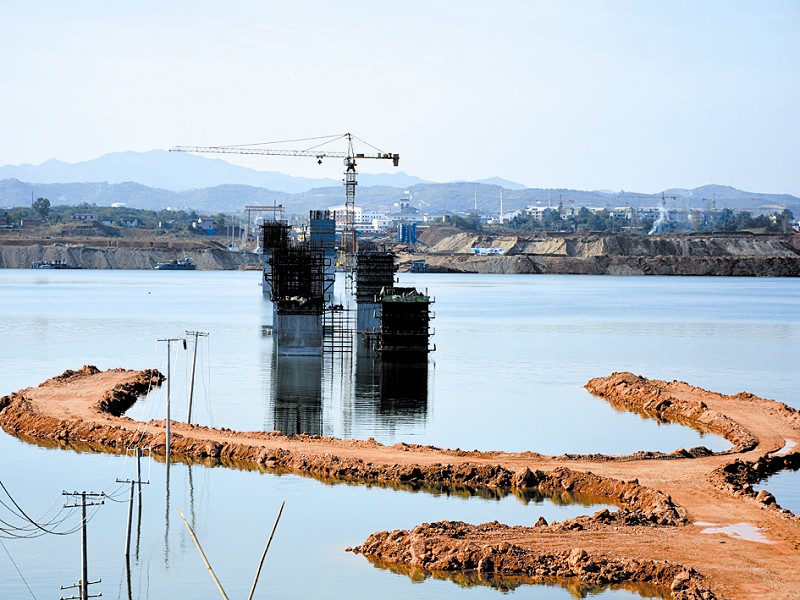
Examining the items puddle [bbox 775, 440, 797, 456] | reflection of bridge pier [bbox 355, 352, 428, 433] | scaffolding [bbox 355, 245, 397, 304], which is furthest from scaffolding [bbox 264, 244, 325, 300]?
puddle [bbox 775, 440, 797, 456]

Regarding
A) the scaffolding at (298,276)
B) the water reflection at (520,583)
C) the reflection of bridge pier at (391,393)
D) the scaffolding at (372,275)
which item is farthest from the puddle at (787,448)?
the scaffolding at (372,275)

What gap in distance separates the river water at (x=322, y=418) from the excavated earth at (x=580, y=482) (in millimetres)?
639

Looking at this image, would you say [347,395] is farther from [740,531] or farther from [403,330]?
[740,531]

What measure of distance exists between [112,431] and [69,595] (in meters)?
12.8

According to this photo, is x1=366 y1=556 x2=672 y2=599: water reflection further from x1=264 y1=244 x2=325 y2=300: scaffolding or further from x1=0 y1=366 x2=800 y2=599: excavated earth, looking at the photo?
x1=264 y1=244 x2=325 y2=300: scaffolding

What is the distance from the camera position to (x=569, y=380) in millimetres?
51625

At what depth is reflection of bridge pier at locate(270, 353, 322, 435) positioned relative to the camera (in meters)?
37.6

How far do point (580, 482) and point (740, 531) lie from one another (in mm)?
5289

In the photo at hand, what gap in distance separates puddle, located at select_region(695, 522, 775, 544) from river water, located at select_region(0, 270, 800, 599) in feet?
10.7

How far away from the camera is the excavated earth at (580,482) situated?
20469mm

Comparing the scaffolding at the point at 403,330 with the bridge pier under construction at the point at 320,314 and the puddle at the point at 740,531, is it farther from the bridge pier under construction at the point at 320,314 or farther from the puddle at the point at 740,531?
the puddle at the point at 740,531

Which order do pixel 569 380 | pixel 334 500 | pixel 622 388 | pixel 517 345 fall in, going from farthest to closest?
pixel 517 345, pixel 569 380, pixel 622 388, pixel 334 500

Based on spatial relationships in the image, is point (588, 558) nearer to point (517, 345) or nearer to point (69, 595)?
point (69, 595)

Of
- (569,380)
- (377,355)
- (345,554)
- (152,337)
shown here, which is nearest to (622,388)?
(569,380)
